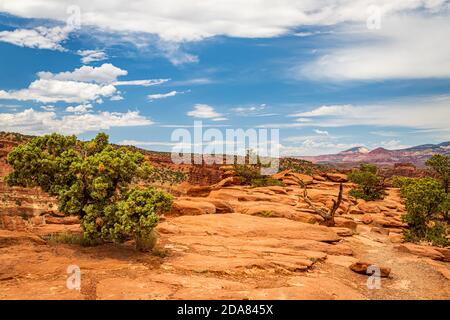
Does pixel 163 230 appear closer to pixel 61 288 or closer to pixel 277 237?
pixel 277 237

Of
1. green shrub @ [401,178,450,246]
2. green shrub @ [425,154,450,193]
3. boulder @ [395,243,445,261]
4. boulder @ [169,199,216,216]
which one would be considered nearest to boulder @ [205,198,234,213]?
boulder @ [169,199,216,216]

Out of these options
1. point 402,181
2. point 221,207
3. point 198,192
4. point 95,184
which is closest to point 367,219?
point 221,207

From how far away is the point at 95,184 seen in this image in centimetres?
1483

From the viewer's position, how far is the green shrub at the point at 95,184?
48.1ft

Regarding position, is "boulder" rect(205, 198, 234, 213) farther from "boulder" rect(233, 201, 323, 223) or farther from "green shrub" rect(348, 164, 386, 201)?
"green shrub" rect(348, 164, 386, 201)

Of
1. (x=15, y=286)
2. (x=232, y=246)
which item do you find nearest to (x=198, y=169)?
(x=232, y=246)

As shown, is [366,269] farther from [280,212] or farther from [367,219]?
[367,219]

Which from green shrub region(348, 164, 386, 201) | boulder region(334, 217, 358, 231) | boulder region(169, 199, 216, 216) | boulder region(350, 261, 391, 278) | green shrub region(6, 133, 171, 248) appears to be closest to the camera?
green shrub region(6, 133, 171, 248)

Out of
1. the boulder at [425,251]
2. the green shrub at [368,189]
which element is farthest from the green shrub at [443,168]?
the boulder at [425,251]

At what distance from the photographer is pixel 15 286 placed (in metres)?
11.0

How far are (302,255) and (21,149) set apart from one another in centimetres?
1247

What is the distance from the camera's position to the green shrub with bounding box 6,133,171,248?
48.1 feet

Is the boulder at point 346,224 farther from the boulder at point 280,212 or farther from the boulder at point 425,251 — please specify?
the boulder at point 425,251
